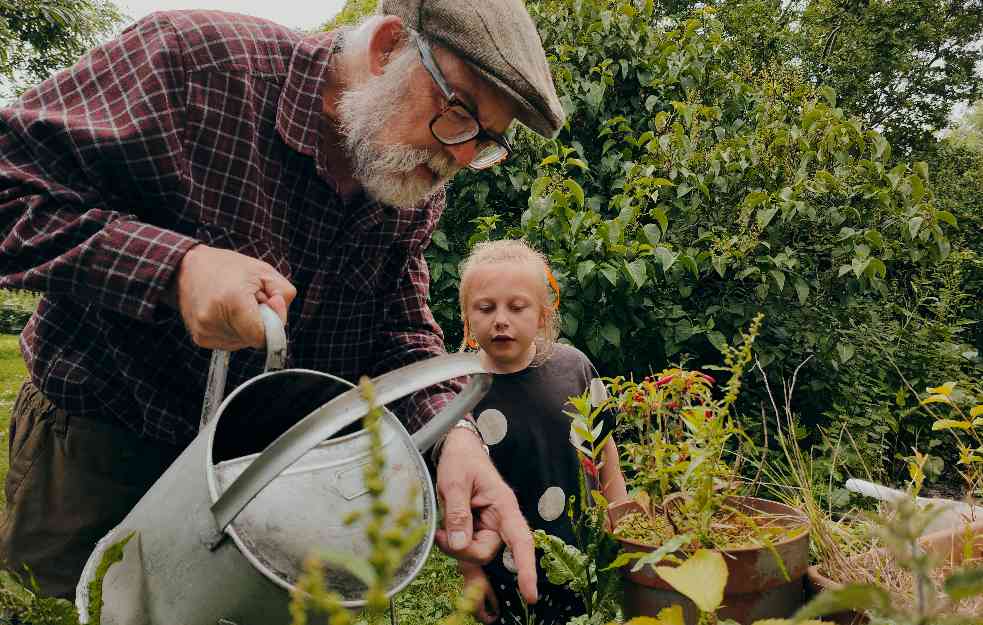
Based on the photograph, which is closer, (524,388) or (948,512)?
(948,512)

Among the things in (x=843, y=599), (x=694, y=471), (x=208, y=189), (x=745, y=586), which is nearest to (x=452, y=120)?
(x=208, y=189)

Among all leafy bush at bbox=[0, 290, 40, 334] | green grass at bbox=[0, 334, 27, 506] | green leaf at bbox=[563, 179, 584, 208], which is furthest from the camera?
leafy bush at bbox=[0, 290, 40, 334]

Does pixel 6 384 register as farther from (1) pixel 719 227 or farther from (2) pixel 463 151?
(2) pixel 463 151

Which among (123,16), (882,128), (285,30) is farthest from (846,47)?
(123,16)

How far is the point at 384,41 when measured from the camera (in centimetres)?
169

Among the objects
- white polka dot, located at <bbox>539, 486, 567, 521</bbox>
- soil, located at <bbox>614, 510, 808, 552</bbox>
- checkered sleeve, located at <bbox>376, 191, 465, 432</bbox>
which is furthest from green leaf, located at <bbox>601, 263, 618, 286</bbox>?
soil, located at <bbox>614, 510, 808, 552</bbox>

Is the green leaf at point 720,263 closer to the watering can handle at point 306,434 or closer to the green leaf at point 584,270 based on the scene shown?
the green leaf at point 584,270

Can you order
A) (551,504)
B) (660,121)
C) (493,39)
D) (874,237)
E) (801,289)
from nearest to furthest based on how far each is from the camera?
(493,39) < (551,504) < (874,237) < (801,289) < (660,121)

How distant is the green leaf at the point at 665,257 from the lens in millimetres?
3047

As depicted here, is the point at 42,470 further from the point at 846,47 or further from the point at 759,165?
the point at 846,47

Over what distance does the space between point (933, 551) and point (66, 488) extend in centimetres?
176

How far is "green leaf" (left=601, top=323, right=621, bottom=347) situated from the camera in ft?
10.4

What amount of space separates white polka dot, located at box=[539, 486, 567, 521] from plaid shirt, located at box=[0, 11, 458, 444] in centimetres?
71

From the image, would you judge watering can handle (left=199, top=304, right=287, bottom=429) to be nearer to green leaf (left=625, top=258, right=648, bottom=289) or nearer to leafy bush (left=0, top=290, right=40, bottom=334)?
green leaf (left=625, top=258, right=648, bottom=289)
